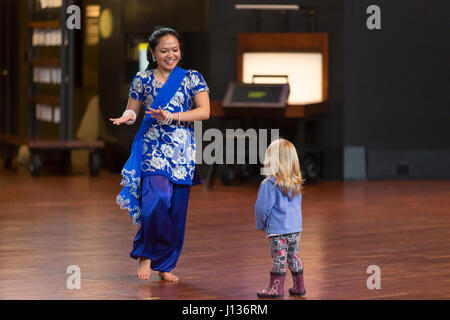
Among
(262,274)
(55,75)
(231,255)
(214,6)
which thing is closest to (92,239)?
(231,255)

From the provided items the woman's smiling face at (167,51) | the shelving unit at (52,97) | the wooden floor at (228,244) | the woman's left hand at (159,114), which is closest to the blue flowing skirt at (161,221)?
the wooden floor at (228,244)

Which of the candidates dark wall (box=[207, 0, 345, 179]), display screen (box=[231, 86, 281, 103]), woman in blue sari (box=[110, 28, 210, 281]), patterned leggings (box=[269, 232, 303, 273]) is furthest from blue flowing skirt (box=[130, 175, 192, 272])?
dark wall (box=[207, 0, 345, 179])

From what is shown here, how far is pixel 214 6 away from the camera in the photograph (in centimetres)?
1233

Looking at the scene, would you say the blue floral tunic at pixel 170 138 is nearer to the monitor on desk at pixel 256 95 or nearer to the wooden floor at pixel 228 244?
the wooden floor at pixel 228 244

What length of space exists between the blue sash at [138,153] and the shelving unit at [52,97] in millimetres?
7211

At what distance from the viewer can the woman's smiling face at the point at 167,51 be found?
5.64m

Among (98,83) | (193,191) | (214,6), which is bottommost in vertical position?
(193,191)

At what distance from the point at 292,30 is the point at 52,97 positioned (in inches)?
128

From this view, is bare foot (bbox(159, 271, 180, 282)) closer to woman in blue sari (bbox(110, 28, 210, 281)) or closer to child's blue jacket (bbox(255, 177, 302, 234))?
woman in blue sari (bbox(110, 28, 210, 281))

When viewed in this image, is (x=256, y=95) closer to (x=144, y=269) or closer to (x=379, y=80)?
(x=379, y=80)

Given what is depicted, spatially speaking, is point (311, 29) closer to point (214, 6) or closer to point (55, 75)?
point (214, 6)

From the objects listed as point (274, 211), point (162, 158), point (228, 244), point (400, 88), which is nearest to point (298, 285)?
point (274, 211)

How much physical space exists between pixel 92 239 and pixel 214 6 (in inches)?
216
